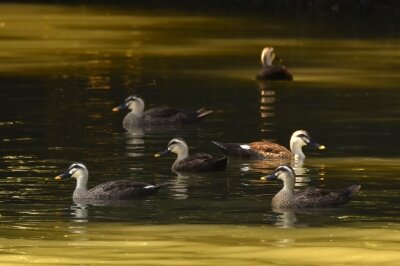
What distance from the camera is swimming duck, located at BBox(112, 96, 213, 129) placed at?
26.1 meters

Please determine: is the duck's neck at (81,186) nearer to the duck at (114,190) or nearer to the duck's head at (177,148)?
the duck at (114,190)

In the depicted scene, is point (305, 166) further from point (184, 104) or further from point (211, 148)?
point (184, 104)

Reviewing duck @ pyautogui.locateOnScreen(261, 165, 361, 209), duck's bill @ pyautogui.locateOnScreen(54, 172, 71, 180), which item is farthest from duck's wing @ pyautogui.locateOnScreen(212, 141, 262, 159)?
duck @ pyautogui.locateOnScreen(261, 165, 361, 209)

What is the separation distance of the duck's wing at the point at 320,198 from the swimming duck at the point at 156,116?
837 centimetres

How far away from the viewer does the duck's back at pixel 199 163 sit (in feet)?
67.8

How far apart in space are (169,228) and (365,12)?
145ft

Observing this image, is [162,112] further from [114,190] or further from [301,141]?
[114,190]

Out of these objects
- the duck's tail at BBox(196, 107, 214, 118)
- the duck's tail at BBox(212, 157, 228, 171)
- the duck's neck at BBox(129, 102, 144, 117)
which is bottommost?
the duck's tail at BBox(212, 157, 228, 171)

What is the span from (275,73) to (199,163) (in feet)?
41.0

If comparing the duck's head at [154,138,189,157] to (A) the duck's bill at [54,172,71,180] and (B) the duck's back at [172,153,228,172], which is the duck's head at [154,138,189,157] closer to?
(B) the duck's back at [172,153,228,172]

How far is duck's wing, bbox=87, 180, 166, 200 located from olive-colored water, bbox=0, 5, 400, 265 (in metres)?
0.17

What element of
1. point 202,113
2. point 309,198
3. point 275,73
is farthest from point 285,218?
point 275,73

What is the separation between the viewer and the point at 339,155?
22156 millimetres

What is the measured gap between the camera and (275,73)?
108 ft
